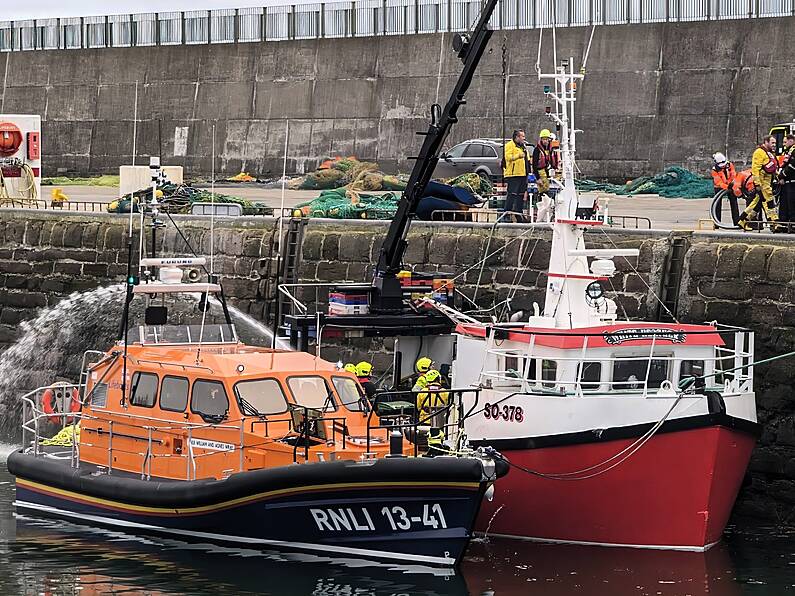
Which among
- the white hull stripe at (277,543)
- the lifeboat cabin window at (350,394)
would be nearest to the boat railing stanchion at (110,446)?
the white hull stripe at (277,543)

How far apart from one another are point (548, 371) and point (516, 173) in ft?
18.2

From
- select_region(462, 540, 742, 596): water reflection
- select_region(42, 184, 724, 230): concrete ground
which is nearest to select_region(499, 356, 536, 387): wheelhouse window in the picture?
select_region(462, 540, 742, 596): water reflection

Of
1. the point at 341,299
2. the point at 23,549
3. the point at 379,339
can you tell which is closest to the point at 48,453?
the point at 23,549

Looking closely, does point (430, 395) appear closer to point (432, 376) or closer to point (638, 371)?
point (432, 376)

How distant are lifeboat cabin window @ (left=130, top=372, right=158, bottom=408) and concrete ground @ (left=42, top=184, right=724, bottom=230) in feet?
26.4

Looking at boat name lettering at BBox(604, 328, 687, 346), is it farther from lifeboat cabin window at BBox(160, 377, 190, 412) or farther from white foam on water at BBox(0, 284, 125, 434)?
white foam on water at BBox(0, 284, 125, 434)

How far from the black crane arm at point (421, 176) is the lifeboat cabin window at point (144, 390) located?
3.18 metres

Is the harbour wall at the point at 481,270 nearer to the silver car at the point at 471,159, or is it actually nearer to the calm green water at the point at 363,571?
the calm green water at the point at 363,571

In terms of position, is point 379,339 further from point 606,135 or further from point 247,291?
point 606,135

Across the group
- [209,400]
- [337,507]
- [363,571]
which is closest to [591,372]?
[337,507]

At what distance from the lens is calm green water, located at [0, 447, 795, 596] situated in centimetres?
1371

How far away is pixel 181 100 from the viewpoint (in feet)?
116

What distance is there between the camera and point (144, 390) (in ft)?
51.5

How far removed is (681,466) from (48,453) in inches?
256
